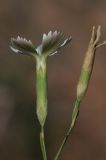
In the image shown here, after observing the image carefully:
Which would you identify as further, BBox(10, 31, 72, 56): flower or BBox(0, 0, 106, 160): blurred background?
BBox(0, 0, 106, 160): blurred background

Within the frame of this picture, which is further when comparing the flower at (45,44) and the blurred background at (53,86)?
the blurred background at (53,86)

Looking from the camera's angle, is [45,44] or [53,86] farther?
[53,86]

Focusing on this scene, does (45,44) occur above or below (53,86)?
above
